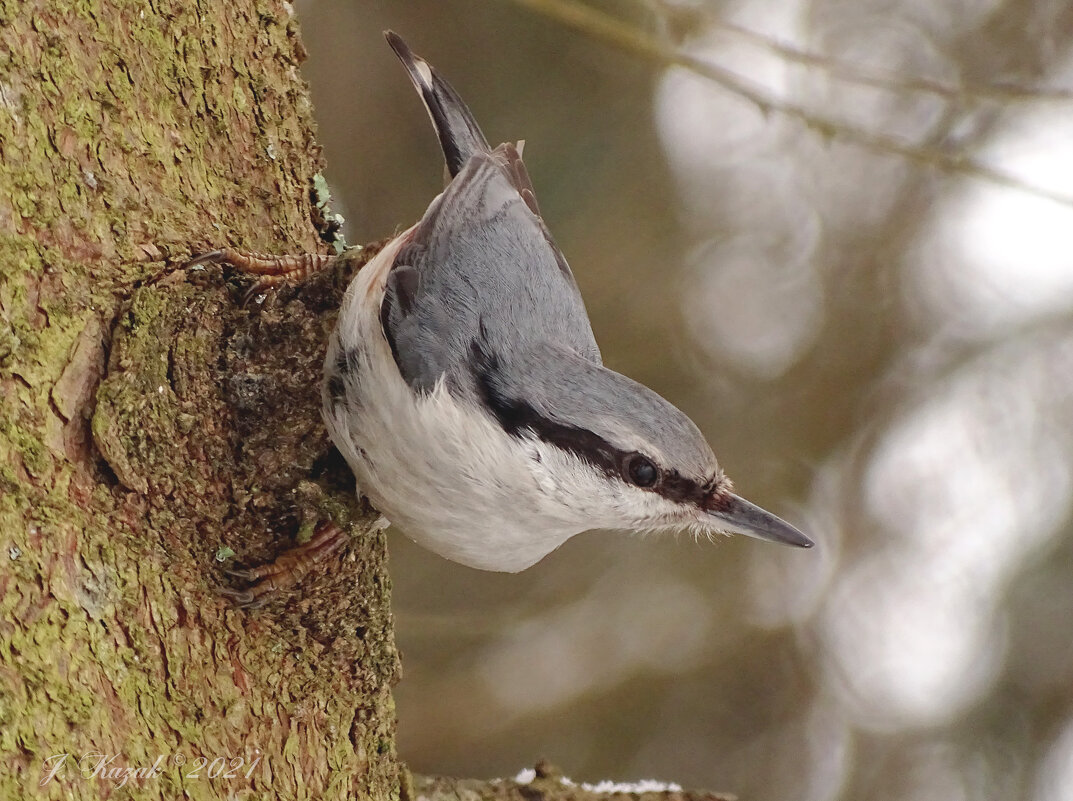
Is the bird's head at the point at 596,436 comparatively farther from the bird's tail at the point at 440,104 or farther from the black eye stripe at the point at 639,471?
the bird's tail at the point at 440,104

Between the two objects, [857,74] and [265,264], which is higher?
[857,74]

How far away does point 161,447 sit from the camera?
5.18ft

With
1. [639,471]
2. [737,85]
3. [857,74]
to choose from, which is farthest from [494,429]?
[857,74]

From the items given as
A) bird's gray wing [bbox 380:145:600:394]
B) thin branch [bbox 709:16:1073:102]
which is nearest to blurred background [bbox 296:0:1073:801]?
thin branch [bbox 709:16:1073:102]

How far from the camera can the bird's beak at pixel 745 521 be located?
189 centimetres

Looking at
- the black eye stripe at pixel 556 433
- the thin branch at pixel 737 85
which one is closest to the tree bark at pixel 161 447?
the black eye stripe at pixel 556 433

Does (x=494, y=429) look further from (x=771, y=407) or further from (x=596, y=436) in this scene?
(x=771, y=407)

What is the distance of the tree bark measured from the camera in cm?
134

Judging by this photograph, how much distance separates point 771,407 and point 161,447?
3.65 meters

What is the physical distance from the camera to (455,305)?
188 centimetres

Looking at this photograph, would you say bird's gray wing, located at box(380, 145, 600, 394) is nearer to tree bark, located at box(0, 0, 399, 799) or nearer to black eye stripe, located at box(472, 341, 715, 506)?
black eye stripe, located at box(472, 341, 715, 506)

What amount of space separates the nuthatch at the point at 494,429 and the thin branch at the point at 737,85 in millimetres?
1239

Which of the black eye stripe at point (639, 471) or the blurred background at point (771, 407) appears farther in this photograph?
the blurred background at point (771, 407)

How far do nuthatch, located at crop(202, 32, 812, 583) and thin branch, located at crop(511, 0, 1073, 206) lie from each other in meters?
1.24
